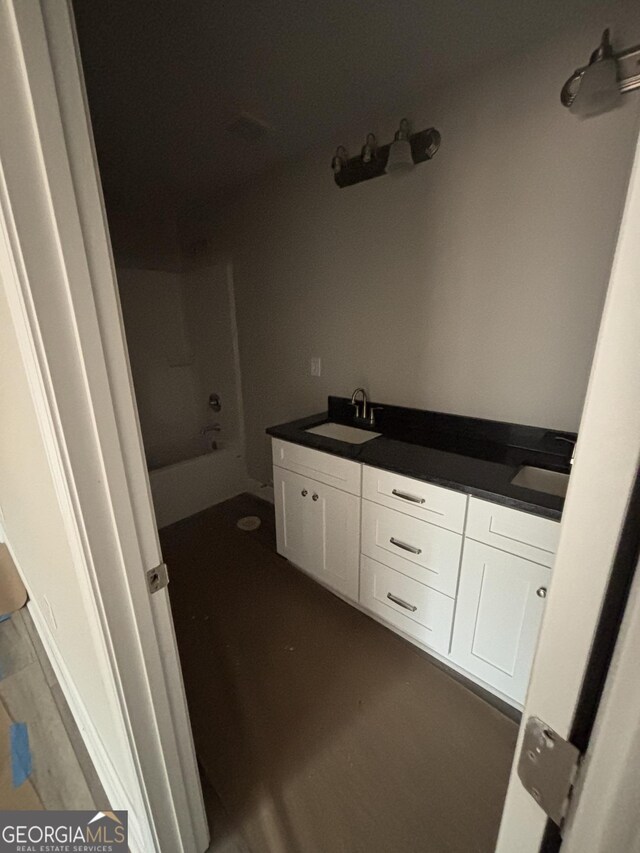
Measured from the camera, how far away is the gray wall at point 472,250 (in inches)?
53.2

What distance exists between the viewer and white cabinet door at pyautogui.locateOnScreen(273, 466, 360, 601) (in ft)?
5.80

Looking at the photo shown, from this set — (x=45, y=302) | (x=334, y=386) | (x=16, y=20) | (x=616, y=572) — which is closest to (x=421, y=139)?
(x=334, y=386)

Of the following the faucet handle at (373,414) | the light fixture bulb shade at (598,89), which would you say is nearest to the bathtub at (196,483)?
the faucet handle at (373,414)

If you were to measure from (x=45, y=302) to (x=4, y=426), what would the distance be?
2.75ft

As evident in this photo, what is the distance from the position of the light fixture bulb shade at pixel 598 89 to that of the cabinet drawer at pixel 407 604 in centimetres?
193

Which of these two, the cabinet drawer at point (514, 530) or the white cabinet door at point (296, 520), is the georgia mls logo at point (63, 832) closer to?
the white cabinet door at point (296, 520)

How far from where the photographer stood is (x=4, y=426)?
1104 millimetres

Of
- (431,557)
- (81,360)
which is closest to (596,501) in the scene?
(81,360)

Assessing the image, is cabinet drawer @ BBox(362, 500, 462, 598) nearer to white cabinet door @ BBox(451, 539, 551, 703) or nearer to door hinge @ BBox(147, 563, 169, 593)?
white cabinet door @ BBox(451, 539, 551, 703)

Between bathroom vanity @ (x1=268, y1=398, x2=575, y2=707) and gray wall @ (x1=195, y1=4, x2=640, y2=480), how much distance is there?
21 cm

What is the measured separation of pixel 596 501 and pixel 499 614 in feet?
4.27

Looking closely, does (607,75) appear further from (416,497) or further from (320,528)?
(320,528)

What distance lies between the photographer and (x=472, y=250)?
1.64 m

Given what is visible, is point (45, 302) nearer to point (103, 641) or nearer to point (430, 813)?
point (103, 641)
